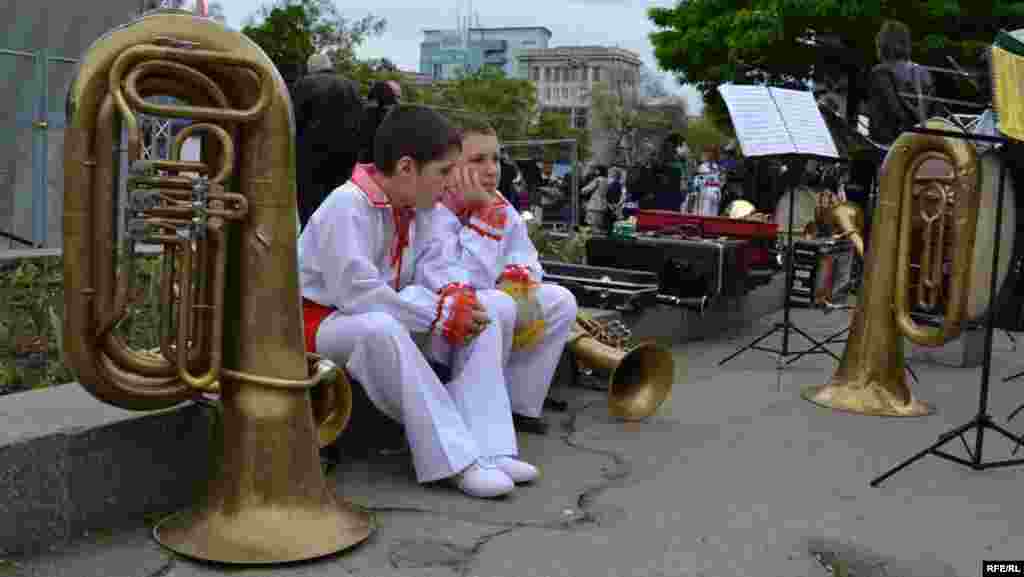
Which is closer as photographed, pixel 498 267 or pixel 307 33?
pixel 498 267

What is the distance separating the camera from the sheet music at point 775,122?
17.4 ft

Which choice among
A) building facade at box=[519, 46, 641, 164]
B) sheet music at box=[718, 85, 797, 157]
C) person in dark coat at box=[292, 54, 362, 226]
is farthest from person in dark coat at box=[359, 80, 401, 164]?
building facade at box=[519, 46, 641, 164]

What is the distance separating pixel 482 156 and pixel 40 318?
1.89 meters

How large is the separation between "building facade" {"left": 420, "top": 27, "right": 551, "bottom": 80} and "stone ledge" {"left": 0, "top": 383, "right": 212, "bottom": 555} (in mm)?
67985

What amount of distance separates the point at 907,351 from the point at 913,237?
186 centimetres

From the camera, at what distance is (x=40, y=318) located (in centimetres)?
405

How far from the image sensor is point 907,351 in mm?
6457

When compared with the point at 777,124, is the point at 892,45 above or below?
above

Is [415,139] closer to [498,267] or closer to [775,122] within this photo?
[498,267]

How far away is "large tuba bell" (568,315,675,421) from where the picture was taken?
168 inches

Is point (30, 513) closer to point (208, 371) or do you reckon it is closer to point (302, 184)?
point (208, 371)

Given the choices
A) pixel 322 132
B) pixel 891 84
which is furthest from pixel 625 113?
pixel 322 132

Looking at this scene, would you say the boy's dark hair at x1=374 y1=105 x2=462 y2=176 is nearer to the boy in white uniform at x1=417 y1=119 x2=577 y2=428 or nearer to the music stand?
the boy in white uniform at x1=417 y1=119 x2=577 y2=428

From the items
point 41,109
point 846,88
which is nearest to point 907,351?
point 41,109
